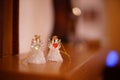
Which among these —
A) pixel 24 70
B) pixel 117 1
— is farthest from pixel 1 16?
pixel 117 1

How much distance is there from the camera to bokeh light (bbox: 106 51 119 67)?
48.1 inches

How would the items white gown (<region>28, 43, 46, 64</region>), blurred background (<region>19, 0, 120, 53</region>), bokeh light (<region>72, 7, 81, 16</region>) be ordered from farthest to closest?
bokeh light (<region>72, 7, 81, 16</region>) < blurred background (<region>19, 0, 120, 53</region>) < white gown (<region>28, 43, 46, 64</region>)

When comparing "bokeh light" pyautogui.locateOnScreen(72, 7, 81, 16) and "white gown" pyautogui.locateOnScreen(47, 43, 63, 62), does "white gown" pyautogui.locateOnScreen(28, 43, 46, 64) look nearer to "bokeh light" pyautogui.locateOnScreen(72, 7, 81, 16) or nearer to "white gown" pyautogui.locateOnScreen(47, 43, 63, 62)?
"white gown" pyautogui.locateOnScreen(47, 43, 63, 62)

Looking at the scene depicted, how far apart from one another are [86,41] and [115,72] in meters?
0.30

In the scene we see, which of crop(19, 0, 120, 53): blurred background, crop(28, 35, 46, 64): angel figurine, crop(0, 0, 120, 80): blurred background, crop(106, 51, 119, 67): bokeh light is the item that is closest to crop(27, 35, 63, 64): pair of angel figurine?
crop(28, 35, 46, 64): angel figurine

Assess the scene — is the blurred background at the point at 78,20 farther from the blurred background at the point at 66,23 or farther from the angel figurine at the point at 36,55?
the angel figurine at the point at 36,55

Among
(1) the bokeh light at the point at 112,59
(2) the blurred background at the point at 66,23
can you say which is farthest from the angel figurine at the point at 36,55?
(1) the bokeh light at the point at 112,59

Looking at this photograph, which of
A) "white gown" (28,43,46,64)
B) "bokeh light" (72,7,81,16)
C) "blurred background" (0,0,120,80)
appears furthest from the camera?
"bokeh light" (72,7,81,16)

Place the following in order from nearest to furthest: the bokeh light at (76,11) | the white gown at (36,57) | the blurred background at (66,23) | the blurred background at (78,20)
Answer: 1. the white gown at (36,57)
2. the blurred background at (66,23)
3. the blurred background at (78,20)
4. the bokeh light at (76,11)

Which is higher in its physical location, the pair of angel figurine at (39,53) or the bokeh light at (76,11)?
the bokeh light at (76,11)

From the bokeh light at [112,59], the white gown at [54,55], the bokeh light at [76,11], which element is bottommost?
the bokeh light at [112,59]

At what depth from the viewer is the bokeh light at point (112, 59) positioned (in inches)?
48.1

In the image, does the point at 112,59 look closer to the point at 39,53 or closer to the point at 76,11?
the point at 76,11

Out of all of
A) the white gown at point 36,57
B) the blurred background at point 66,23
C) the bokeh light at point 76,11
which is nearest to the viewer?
the white gown at point 36,57
